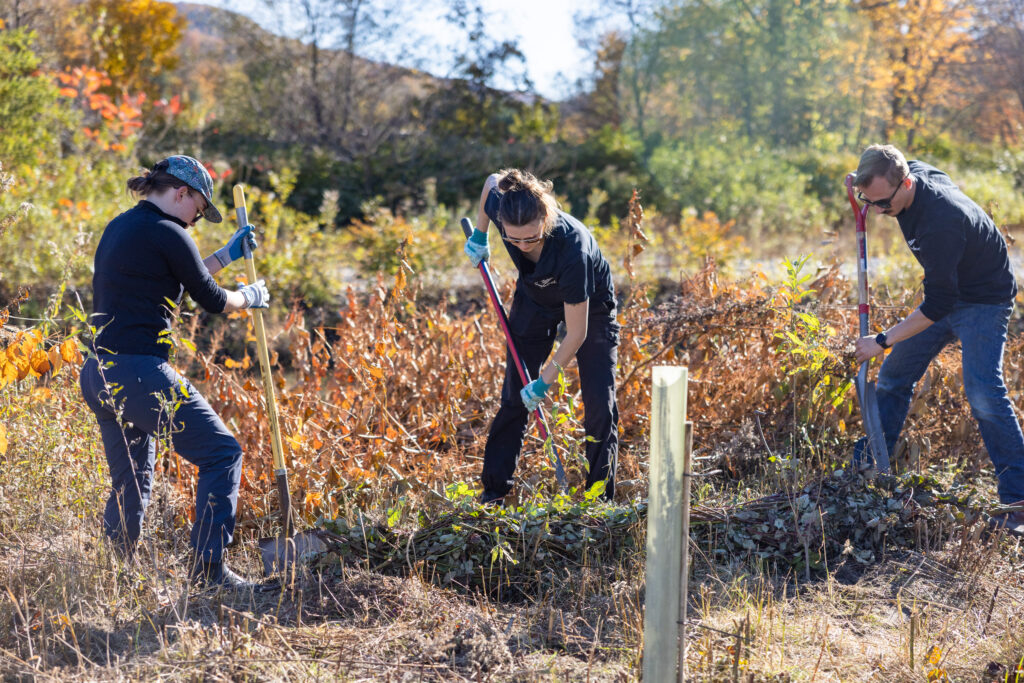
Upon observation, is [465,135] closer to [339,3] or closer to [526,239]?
[339,3]

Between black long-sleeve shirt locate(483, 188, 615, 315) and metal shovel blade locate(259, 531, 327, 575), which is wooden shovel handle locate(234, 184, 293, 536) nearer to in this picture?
metal shovel blade locate(259, 531, 327, 575)

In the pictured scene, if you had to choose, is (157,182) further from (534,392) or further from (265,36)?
(265,36)

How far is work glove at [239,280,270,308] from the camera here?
125 inches

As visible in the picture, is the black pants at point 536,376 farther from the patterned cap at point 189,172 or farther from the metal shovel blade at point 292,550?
the patterned cap at point 189,172

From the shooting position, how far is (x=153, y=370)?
2926 millimetres

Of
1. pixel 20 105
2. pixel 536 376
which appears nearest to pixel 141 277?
pixel 536 376

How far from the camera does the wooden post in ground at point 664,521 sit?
1.71 meters

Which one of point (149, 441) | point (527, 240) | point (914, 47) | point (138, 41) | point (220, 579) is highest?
point (914, 47)

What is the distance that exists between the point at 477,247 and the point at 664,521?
7.22ft

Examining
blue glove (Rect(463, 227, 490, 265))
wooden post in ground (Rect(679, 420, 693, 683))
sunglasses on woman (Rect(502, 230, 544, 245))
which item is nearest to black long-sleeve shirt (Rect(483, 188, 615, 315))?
sunglasses on woman (Rect(502, 230, 544, 245))

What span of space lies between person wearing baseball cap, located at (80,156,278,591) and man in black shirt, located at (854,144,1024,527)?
2.61m

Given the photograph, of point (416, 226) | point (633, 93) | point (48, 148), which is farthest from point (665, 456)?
point (633, 93)

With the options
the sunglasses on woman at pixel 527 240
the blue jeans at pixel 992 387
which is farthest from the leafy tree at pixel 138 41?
the blue jeans at pixel 992 387

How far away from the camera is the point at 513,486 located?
3676 millimetres
